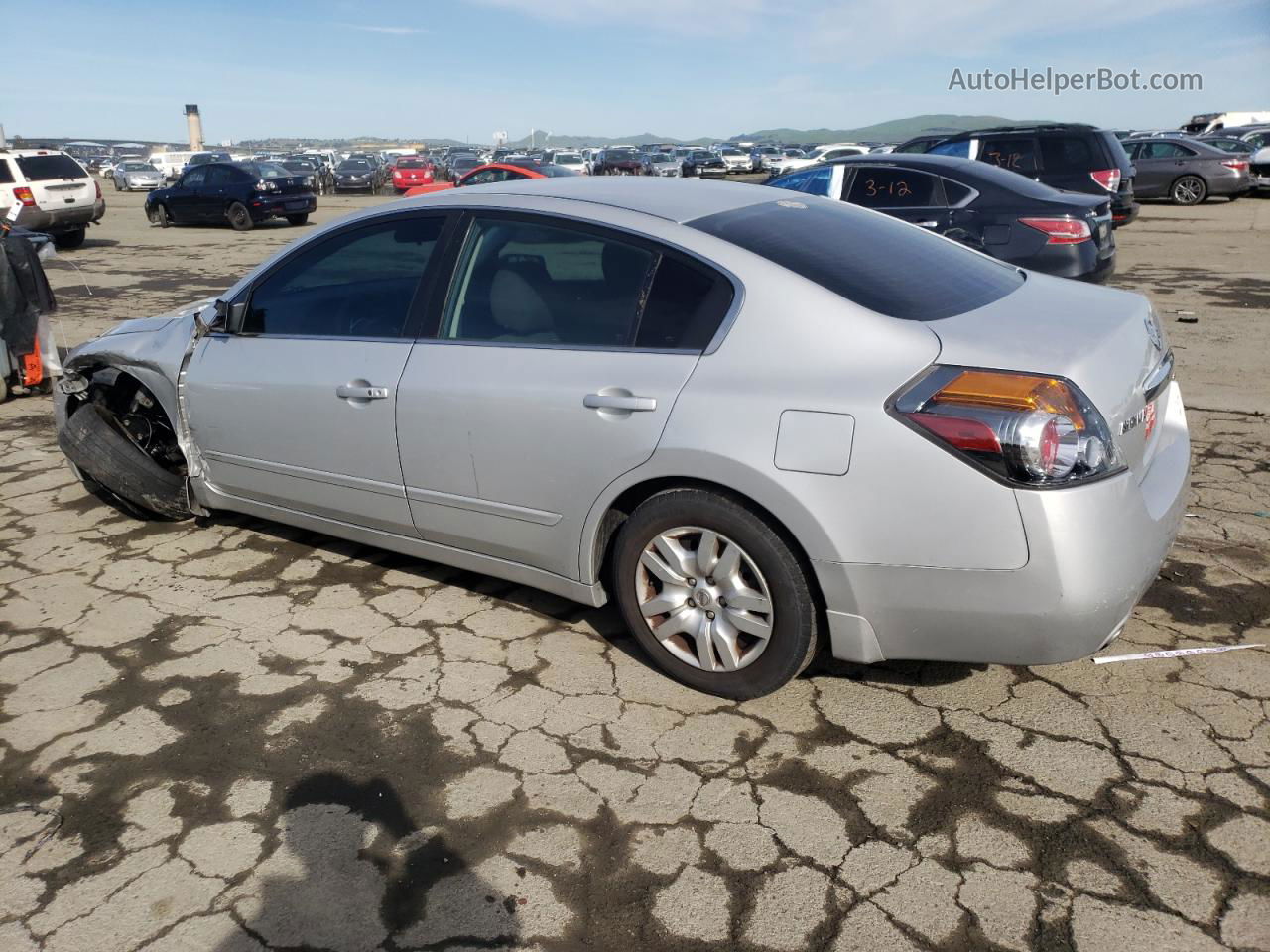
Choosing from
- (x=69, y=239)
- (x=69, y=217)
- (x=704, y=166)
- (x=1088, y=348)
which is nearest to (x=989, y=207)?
(x=1088, y=348)

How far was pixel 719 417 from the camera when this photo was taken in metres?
2.83

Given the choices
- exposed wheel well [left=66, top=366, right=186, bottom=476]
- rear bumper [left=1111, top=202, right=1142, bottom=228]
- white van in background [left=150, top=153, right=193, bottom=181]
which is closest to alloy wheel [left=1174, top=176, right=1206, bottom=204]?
rear bumper [left=1111, top=202, right=1142, bottom=228]

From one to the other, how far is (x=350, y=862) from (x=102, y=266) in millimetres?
15975

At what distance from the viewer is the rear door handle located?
11.6 ft

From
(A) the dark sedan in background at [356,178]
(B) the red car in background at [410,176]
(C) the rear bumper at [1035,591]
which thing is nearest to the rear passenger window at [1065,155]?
(C) the rear bumper at [1035,591]

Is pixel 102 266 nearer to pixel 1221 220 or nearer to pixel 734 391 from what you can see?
pixel 734 391

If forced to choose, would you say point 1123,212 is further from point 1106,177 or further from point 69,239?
point 69,239

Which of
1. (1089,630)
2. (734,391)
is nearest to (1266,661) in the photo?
(1089,630)

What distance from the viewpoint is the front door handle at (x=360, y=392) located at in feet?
11.6

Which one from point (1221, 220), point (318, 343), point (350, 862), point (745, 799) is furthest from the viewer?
point (1221, 220)

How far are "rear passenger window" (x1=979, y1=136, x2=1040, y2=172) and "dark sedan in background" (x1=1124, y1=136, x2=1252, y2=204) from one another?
9.86 meters

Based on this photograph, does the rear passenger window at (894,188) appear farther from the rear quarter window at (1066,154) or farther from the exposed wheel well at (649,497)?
the exposed wheel well at (649,497)

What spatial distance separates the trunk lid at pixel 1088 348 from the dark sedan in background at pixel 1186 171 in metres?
21.4

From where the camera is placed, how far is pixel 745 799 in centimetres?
271
